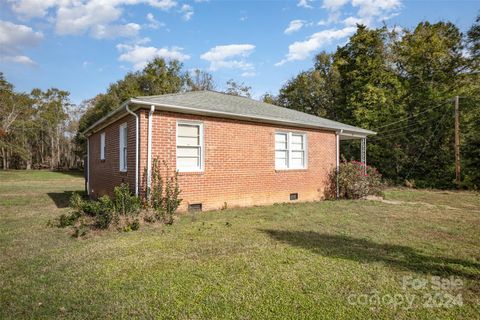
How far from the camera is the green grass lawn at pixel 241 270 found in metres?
2.78

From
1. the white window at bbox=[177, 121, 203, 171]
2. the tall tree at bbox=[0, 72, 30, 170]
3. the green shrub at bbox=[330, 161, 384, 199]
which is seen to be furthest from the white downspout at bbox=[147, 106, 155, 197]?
the tall tree at bbox=[0, 72, 30, 170]

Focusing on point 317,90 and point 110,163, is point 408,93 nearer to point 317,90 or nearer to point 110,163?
point 317,90

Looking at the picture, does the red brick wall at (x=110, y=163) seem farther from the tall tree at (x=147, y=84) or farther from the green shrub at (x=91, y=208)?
the tall tree at (x=147, y=84)

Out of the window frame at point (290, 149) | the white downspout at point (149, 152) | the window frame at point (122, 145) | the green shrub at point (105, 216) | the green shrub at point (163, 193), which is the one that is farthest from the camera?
the window frame at point (290, 149)

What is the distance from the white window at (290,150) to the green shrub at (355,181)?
2058 mm

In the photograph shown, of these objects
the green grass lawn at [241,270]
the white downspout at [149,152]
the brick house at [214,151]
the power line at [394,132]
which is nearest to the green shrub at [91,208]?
the green grass lawn at [241,270]

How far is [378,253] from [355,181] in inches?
311

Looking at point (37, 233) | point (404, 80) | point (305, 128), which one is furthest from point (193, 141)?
point (404, 80)

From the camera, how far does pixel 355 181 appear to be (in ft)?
38.9

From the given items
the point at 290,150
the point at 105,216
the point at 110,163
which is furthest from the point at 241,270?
the point at 110,163

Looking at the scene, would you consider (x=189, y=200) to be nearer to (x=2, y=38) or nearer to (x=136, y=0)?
(x=136, y=0)

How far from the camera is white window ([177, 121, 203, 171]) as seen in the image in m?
8.07

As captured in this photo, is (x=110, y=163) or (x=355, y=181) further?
(x=355, y=181)

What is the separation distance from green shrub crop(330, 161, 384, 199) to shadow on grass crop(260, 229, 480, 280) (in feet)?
22.9
